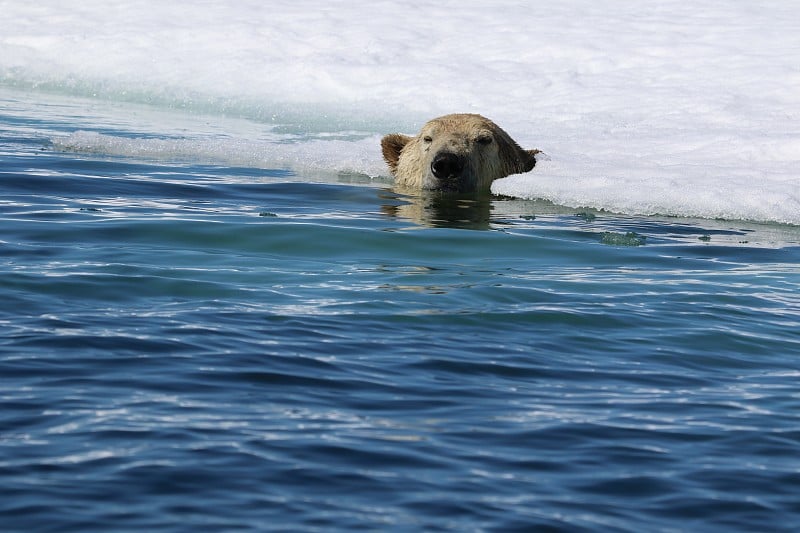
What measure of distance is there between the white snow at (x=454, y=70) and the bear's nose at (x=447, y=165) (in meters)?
1.08

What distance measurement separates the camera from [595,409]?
185 inches

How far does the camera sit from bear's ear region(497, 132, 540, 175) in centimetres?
1157

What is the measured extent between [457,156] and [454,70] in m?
6.94

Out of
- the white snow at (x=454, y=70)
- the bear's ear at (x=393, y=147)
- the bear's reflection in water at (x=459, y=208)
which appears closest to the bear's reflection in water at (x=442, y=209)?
the bear's reflection in water at (x=459, y=208)

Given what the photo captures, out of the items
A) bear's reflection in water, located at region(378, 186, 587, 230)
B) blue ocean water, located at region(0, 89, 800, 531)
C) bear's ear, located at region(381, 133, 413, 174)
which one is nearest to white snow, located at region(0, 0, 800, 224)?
bear's ear, located at region(381, 133, 413, 174)

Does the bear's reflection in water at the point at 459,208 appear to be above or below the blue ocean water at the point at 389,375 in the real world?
above

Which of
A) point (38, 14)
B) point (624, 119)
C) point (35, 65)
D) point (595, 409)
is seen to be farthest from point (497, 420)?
point (38, 14)

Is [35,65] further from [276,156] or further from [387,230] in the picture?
[387,230]

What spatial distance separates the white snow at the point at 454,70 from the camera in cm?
Answer: 1379

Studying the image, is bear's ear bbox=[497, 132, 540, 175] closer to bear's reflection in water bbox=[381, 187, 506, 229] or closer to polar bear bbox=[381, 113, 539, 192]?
polar bear bbox=[381, 113, 539, 192]

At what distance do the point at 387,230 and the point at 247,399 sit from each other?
4232 mm

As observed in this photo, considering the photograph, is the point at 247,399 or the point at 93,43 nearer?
the point at 247,399

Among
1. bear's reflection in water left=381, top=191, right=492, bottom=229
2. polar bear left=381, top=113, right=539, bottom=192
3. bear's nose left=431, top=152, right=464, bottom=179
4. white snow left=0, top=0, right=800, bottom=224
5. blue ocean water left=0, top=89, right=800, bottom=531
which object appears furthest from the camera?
white snow left=0, top=0, right=800, bottom=224

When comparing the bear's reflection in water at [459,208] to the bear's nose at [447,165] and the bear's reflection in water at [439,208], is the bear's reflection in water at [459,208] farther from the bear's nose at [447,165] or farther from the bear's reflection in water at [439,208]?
the bear's nose at [447,165]
